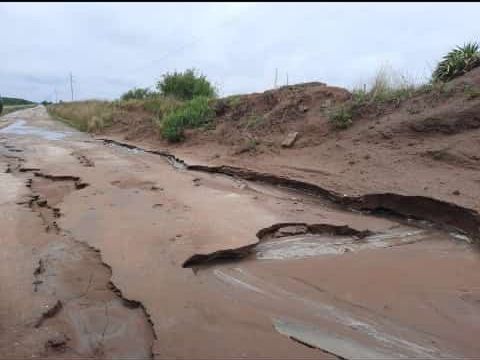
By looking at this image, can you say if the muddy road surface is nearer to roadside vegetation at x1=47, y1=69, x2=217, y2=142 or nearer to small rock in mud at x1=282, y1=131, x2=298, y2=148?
small rock in mud at x1=282, y1=131, x2=298, y2=148

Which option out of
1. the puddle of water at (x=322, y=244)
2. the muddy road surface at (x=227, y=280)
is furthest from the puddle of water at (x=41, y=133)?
the puddle of water at (x=322, y=244)

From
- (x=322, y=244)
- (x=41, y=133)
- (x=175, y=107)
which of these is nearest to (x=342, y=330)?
(x=322, y=244)

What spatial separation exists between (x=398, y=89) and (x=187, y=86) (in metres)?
12.9

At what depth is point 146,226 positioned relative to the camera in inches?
152

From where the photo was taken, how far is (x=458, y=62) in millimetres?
7891

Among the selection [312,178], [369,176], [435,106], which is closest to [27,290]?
[312,178]

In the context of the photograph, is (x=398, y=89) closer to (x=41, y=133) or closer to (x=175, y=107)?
(x=175, y=107)

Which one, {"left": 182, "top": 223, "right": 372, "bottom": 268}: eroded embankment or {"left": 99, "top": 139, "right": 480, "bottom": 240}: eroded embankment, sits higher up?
{"left": 99, "top": 139, "right": 480, "bottom": 240}: eroded embankment

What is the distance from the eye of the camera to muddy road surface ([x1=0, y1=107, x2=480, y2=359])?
6.99ft

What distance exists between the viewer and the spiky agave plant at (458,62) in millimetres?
7820

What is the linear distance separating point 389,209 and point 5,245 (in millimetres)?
4210

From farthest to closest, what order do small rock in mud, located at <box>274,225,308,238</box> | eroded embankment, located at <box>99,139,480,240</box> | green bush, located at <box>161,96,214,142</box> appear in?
green bush, located at <box>161,96,214,142</box>, eroded embankment, located at <box>99,139,480,240</box>, small rock in mud, located at <box>274,225,308,238</box>

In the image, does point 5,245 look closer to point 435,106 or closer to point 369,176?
point 369,176

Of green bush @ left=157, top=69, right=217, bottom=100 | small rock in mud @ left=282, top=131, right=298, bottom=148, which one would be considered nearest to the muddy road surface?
small rock in mud @ left=282, top=131, right=298, bottom=148
